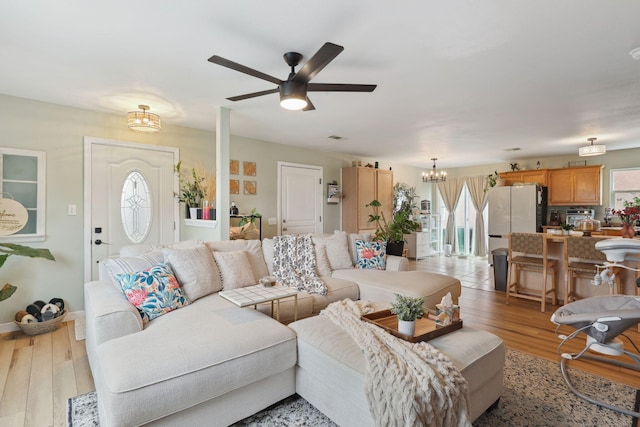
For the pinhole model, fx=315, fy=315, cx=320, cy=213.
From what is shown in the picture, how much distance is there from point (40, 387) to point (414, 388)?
8.53ft

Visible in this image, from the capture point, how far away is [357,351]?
181 centimetres

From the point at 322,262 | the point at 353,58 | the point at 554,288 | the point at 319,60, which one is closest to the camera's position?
the point at 319,60

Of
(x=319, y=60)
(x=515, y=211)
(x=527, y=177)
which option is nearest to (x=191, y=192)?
(x=319, y=60)

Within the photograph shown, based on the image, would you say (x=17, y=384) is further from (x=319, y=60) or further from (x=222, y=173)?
(x=319, y=60)

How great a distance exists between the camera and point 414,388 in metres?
1.47

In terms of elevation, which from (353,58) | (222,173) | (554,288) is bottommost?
(554,288)

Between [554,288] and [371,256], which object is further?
[554,288]

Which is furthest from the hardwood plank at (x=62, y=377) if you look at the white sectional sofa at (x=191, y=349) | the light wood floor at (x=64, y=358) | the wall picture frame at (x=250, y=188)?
the wall picture frame at (x=250, y=188)

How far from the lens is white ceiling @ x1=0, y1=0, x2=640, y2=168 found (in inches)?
75.9

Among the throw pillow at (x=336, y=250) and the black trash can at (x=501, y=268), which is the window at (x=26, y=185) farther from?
the black trash can at (x=501, y=268)

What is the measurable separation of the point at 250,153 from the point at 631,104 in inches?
196

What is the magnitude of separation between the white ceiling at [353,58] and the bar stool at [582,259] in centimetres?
159

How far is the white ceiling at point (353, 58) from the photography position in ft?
6.32

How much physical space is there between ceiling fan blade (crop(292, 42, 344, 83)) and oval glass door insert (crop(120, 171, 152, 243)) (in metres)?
3.00
